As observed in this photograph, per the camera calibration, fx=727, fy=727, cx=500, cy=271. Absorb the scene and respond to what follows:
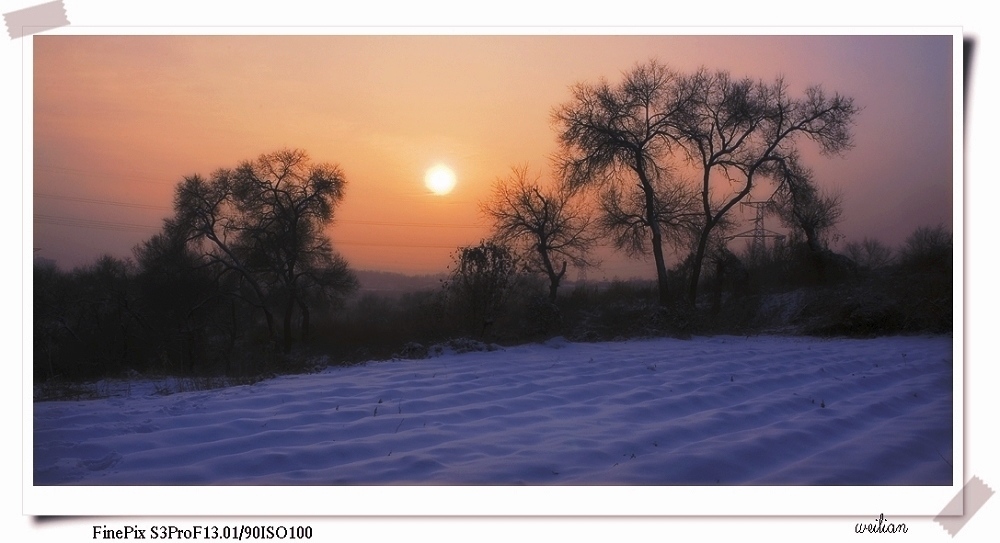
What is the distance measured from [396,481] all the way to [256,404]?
234cm

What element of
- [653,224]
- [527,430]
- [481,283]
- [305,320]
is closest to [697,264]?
[653,224]

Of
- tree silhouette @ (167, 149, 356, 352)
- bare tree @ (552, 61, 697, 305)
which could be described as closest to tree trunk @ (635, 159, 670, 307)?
bare tree @ (552, 61, 697, 305)

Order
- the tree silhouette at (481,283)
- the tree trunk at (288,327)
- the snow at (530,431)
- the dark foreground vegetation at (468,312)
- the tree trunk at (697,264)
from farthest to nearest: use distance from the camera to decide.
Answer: the tree trunk at (288,327) < the tree trunk at (697,264) < the tree silhouette at (481,283) < the dark foreground vegetation at (468,312) < the snow at (530,431)

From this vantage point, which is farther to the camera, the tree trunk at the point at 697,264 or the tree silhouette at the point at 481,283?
the tree trunk at the point at 697,264

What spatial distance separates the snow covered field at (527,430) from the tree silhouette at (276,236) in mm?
9497

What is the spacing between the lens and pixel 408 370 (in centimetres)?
835

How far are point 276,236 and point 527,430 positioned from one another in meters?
13.7

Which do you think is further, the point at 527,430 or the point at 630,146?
the point at 630,146

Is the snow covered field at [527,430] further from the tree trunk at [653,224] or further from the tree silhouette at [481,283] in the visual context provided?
the tree trunk at [653,224]

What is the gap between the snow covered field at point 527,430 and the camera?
4539 millimetres

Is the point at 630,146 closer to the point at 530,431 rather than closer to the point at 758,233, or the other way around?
the point at 758,233

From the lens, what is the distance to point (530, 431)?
5.32 m

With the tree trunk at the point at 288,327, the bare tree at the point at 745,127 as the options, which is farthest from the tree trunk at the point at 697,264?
the tree trunk at the point at 288,327
